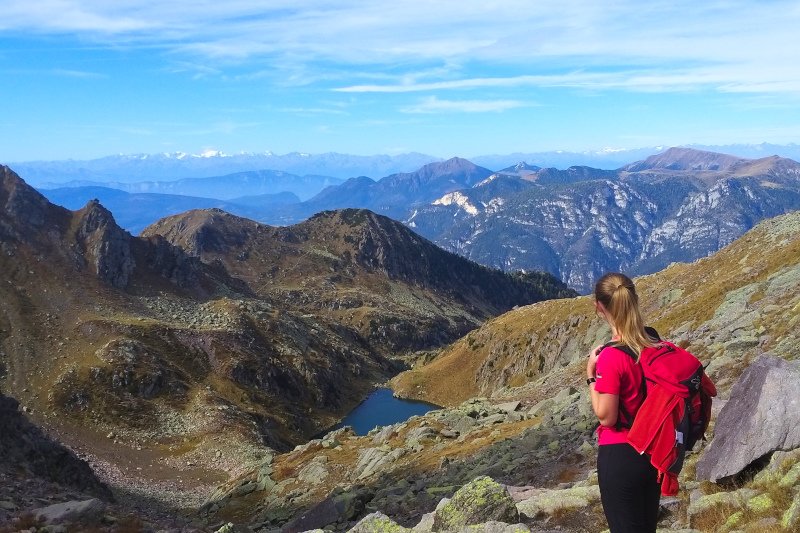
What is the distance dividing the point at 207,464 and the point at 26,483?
38502mm

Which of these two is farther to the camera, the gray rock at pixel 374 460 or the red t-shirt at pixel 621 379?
the gray rock at pixel 374 460

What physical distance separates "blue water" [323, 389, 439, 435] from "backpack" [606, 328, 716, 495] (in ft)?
311

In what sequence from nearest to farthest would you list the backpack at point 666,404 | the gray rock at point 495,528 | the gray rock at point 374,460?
the backpack at point 666,404
the gray rock at point 495,528
the gray rock at point 374,460

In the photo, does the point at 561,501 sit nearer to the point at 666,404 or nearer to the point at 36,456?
the point at 666,404

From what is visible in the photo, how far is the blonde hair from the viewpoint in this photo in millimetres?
8070

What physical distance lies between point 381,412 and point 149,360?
42.8m

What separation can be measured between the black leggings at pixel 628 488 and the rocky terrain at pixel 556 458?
361 centimetres

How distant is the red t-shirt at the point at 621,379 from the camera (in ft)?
26.0

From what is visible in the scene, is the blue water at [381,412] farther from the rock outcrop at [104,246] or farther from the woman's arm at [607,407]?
the woman's arm at [607,407]

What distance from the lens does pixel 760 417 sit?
12500 mm

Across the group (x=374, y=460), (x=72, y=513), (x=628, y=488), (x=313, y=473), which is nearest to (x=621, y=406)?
(x=628, y=488)

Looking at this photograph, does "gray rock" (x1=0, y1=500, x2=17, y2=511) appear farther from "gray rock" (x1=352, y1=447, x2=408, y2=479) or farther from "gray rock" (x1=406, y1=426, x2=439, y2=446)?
"gray rock" (x1=406, y1=426, x2=439, y2=446)

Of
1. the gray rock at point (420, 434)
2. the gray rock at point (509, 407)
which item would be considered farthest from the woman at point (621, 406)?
the gray rock at point (509, 407)

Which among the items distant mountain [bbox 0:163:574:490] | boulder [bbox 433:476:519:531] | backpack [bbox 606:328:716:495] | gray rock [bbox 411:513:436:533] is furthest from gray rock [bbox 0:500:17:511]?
backpack [bbox 606:328:716:495]
